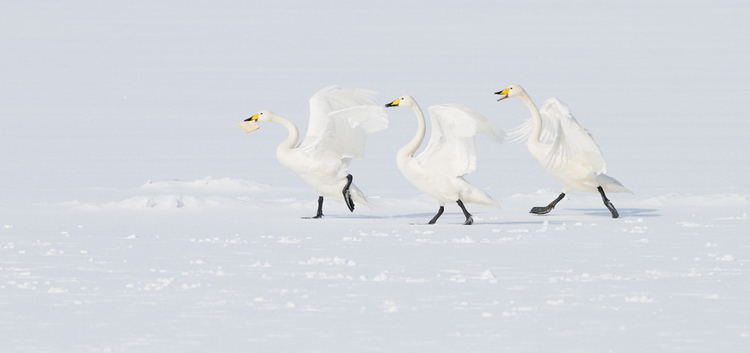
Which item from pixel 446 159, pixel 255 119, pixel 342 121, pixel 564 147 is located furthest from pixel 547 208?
pixel 255 119

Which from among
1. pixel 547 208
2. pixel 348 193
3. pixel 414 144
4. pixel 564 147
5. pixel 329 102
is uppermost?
pixel 329 102

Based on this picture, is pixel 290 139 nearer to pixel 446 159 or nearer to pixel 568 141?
pixel 446 159

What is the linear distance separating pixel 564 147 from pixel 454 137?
2191 millimetres

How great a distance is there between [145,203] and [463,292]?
9.13 metres

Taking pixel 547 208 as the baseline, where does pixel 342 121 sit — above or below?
above

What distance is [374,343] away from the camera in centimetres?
684

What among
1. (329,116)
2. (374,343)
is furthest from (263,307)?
(329,116)

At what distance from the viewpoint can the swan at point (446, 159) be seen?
13.3m

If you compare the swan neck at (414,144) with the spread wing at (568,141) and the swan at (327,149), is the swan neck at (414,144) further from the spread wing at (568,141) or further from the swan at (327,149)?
the spread wing at (568,141)

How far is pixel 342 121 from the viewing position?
1470cm

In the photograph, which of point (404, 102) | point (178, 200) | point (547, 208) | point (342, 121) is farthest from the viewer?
point (178, 200)

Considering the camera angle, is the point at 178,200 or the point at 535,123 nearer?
the point at 535,123

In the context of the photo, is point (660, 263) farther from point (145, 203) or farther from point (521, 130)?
point (145, 203)

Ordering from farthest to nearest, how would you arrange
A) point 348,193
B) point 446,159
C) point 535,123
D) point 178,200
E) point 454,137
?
1. point 178,200
2. point 535,123
3. point 348,193
4. point 446,159
5. point 454,137
